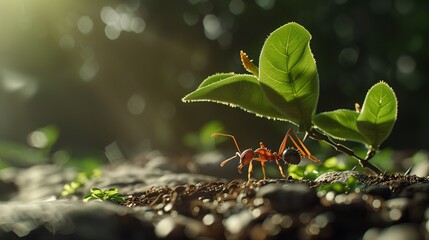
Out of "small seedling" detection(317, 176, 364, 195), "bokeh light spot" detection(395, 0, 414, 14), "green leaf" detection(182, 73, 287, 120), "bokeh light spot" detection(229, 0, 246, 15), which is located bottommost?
"small seedling" detection(317, 176, 364, 195)

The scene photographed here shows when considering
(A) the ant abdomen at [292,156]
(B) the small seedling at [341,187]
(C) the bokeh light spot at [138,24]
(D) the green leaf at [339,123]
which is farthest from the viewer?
(C) the bokeh light spot at [138,24]

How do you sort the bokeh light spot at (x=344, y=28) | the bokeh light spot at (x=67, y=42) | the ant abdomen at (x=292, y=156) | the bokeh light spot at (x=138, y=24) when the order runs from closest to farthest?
the ant abdomen at (x=292, y=156)
the bokeh light spot at (x=344, y=28)
the bokeh light spot at (x=138, y=24)
the bokeh light spot at (x=67, y=42)

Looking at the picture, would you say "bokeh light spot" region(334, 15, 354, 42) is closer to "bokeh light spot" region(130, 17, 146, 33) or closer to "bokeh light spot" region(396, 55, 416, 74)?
"bokeh light spot" region(396, 55, 416, 74)

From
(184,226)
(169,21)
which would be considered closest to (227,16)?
(169,21)

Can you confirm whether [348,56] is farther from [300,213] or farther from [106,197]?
[300,213]

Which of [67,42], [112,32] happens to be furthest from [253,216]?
[67,42]

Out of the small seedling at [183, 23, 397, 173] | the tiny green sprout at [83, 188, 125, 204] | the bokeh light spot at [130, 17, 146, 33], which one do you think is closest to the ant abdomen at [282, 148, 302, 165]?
the small seedling at [183, 23, 397, 173]

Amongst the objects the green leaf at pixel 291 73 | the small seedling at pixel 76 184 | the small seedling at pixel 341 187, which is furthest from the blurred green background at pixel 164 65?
the small seedling at pixel 341 187

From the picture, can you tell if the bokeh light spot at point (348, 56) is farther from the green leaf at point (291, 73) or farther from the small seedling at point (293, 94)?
the green leaf at point (291, 73)
